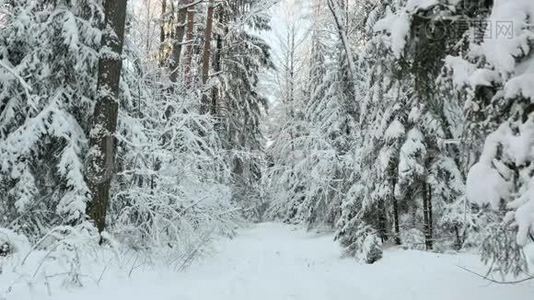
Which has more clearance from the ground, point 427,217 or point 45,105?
point 45,105

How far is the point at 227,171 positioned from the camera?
563 inches

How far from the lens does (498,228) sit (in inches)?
213

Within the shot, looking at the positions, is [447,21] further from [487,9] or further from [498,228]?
[498,228]

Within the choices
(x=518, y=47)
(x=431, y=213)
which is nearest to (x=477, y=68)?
(x=518, y=47)

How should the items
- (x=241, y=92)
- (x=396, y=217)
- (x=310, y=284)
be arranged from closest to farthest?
(x=310, y=284) < (x=396, y=217) < (x=241, y=92)

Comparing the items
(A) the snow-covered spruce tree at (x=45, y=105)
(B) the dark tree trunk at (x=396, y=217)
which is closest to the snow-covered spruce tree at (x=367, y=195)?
(B) the dark tree trunk at (x=396, y=217)

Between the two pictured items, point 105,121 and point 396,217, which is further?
point 396,217

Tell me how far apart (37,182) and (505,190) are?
7.60 m

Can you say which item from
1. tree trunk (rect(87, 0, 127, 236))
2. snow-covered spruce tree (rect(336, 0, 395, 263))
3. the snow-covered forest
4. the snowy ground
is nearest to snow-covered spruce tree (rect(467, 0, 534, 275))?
the snow-covered forest

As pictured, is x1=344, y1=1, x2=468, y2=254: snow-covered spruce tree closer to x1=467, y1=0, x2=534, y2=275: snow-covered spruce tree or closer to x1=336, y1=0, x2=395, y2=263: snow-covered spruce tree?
x1=336, y1=0, x2=395, y2=263: snow-covered spruce tree

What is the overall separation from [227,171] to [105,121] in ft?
20.3

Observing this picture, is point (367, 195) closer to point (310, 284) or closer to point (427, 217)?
→ point (427, 217)

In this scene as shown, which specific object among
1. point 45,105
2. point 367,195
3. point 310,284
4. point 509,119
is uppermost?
point 45,105

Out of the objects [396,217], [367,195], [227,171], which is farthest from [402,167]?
[227,171]
